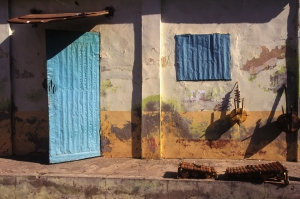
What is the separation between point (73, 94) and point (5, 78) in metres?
1.50

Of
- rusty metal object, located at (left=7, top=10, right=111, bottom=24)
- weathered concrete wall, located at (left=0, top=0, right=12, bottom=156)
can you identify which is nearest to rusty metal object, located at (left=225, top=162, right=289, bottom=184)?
rusty metal object, located at (left=7, top=10, right=111, bottom=24)

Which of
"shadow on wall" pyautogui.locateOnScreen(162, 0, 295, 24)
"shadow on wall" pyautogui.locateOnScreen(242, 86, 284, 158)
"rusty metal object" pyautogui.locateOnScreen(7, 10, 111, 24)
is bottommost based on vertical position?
"shadow on wall" pyautogui.locateOnScreen(242, 86, 284, 158)

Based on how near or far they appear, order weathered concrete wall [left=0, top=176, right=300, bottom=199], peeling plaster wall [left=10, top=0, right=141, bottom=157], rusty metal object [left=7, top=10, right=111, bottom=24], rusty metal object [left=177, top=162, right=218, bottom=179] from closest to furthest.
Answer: weathered concrete wall [left=0, top=176, right=300, bottom=199] → rusty metal object [left=177, top=162, right=218, bottom=179] → rusty metal object [left=7, top=10, right=111, bottom=24] → peeling plaster wall [left=10, top=0, right=141, bottom=157]

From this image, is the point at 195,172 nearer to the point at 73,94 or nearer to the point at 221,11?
the point at 73,94

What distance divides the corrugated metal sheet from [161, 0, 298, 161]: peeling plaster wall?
0.33 feet

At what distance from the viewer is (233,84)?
616cm

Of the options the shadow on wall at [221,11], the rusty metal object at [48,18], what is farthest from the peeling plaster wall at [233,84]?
the rusty metal object at [48,18]

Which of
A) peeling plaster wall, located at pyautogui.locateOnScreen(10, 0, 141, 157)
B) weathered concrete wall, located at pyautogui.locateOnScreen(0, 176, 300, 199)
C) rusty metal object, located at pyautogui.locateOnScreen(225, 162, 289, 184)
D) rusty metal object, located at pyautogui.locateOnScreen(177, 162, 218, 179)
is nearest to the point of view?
rusty metal object, located at pyautogui.locateOnScreen(225, 162, 289, 184)

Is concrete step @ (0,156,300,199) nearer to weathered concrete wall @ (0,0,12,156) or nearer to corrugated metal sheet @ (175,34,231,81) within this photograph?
weathered concrete wall @ (0,0,12,156)

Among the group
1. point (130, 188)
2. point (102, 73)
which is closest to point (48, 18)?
point (102, 73)

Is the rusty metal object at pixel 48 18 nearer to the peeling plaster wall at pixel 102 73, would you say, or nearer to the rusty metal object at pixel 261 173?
the peeling plaster wall at pixel 102 73

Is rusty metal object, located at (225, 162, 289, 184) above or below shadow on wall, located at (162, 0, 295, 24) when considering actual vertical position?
below

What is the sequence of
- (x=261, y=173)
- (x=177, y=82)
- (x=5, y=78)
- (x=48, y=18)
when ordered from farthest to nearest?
(x=5, y=78)
(x=177, y=82)
(x=48, y=18)
(x=261, y=173)

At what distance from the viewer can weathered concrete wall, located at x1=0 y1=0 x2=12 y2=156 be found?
21.6 ft
